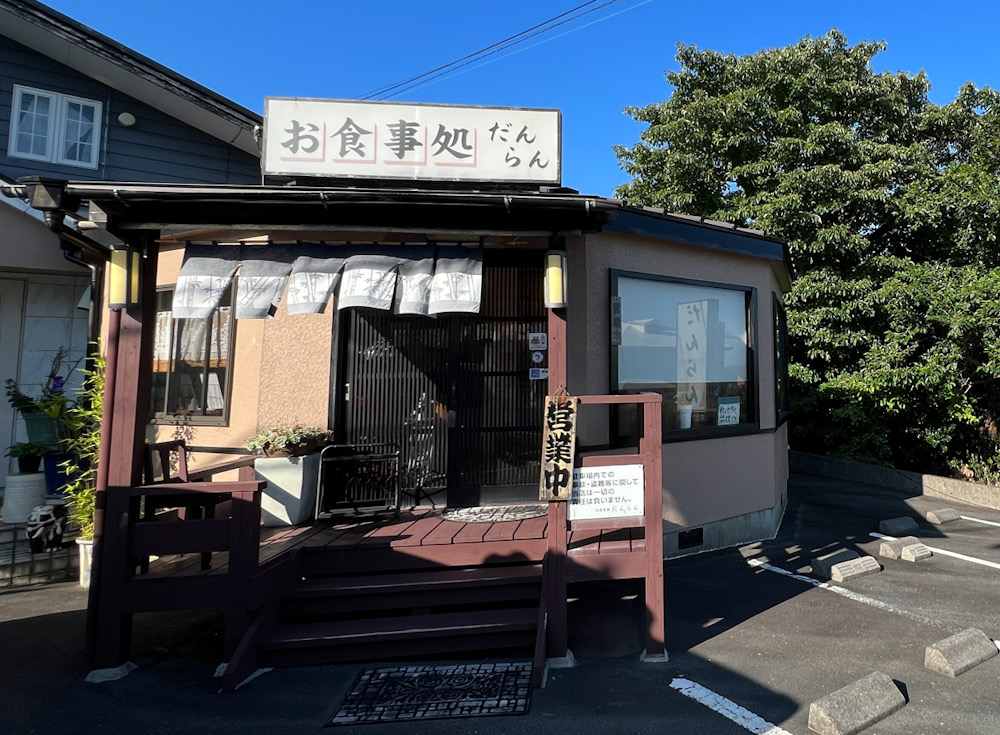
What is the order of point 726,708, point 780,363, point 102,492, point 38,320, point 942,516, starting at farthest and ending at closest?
1. point 780,363
2. point 942,516
3. point 38,320
4. point 102,492
5. point 726,708

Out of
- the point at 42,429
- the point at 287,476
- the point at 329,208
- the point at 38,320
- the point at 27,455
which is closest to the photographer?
the point at 329,208

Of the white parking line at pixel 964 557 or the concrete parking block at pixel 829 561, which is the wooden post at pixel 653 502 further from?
the white parking line at pixel 964 557

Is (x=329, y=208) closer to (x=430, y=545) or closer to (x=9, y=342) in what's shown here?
(x=430, y=545)

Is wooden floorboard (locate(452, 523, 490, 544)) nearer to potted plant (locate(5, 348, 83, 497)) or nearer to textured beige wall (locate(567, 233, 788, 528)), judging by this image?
textured beige wall (locate(567, 233, 788, 528))

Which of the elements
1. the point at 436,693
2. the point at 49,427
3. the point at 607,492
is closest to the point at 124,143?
the point at 49,427

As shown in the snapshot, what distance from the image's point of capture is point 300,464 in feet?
16.3

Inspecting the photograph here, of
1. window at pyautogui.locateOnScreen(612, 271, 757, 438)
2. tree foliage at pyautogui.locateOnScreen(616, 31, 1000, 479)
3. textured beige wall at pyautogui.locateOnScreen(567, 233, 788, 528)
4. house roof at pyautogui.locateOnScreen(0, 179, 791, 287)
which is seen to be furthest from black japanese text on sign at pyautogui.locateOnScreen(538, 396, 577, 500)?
tree foliage at pyautogui.locateOnScreen(616, 31, 1000, 479)

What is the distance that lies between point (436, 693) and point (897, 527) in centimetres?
672

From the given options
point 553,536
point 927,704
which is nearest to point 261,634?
point 553,536

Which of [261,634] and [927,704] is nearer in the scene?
[927,704]

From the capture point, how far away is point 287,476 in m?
4.96

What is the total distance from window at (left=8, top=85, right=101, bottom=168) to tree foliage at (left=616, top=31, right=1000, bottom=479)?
39.2 feet

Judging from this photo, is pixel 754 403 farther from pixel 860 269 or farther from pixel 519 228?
pixel 860 269

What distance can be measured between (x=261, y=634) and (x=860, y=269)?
13.0 m
